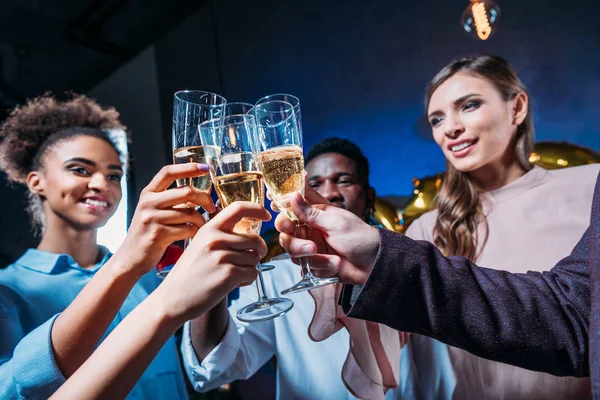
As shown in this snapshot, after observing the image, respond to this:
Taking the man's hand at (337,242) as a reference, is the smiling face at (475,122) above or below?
above

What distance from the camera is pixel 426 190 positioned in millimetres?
2510

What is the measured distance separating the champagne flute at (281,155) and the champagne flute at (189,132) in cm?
17

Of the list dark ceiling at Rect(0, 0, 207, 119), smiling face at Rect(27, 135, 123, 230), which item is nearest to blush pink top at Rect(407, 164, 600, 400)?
smiling face at Rect(27, 135, 123, 230)

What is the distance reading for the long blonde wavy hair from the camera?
68.5 inches

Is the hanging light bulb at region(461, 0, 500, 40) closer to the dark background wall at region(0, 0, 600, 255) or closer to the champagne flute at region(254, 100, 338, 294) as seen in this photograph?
the dark background wall at region(0, 0, 600, 255)


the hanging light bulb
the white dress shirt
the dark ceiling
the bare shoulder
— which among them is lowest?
the white dress shirt

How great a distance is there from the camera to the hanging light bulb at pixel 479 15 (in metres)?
2.12

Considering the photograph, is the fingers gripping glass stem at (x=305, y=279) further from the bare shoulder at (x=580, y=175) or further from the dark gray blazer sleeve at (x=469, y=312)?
the bare shoulder at (x=580, y=175)

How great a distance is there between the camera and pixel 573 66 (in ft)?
7.22

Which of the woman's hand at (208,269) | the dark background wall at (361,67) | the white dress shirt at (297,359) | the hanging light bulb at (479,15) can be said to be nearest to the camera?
the woman's hand at (208,269)

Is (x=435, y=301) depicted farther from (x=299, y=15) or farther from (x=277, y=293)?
(x=299, y=15)

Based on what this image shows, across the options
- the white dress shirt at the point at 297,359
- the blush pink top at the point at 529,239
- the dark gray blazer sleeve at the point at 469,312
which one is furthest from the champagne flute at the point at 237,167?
the blush pink top at the point at 529,239

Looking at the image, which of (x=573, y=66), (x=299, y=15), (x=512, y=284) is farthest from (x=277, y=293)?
(x=299, y=15)

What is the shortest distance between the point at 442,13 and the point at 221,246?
94.7 inches
